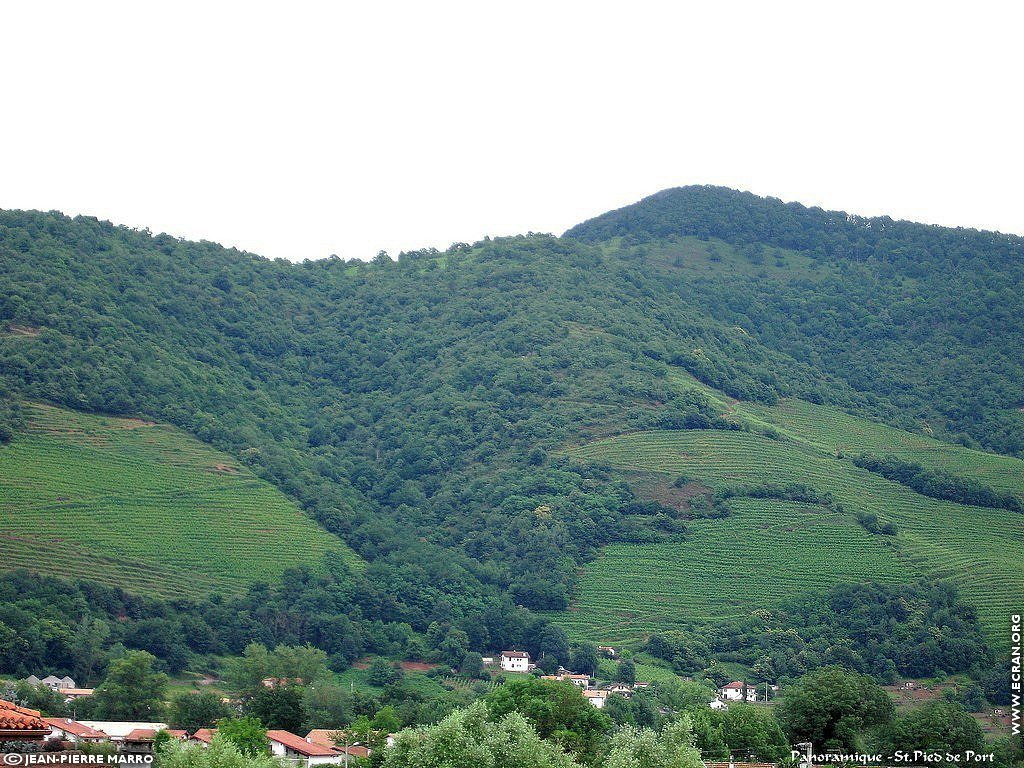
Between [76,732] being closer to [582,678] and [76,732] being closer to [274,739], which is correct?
[274,739]

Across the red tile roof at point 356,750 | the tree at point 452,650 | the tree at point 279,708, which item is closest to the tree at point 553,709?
the red tile roof at point 356,750

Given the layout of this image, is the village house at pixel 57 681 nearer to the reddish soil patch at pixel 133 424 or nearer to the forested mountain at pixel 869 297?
the reddish soil patch at pixel 133 424

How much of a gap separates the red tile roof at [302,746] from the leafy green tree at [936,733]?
761 inches

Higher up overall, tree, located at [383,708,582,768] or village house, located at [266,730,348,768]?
tree, located at [383,708,582,768]

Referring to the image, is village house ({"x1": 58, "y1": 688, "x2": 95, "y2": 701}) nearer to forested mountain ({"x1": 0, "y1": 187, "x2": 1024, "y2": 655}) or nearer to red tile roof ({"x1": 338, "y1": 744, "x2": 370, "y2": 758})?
red tile roof ({"x1": 338, "y1": 744, "x2": 370, "y2": 758})

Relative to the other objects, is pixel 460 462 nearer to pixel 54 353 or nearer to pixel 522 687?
pixel 54 353

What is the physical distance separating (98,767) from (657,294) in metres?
117

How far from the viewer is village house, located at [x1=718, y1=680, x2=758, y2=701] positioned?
7288 cm

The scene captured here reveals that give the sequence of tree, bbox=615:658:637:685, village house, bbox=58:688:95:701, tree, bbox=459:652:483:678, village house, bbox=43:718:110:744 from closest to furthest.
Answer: village house, bbox=43:718:110:744 → village house, bbox=58:688:95:701 → tree, bbox=615:658:637:685 → tree, bbox=459:652:483:678

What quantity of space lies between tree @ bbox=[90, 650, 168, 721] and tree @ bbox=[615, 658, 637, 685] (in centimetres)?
2483

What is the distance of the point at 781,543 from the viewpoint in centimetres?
8769

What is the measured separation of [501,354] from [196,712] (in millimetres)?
65123

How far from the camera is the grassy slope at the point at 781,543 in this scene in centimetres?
8275

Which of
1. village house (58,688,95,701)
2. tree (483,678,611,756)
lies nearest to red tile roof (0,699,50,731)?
tree (483,678,611,756)
